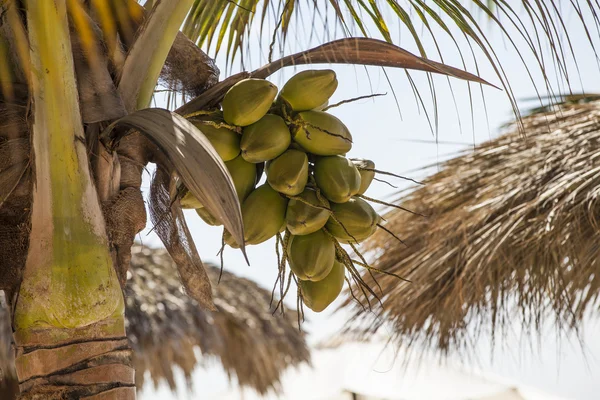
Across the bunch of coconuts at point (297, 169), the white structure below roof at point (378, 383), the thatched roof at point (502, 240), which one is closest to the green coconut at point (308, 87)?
the bunch of coconuts at point (297, 169)

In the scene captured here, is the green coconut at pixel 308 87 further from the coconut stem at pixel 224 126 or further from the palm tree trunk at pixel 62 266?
the palm tree trunk at pixel 62 266

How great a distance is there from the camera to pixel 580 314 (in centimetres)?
430

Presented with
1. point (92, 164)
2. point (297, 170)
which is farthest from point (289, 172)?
point (92, 164)

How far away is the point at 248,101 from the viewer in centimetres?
110

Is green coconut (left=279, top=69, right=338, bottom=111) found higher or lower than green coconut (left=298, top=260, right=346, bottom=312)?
higher

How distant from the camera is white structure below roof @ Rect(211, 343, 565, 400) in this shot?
24.8 ft

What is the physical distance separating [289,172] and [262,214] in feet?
0.26

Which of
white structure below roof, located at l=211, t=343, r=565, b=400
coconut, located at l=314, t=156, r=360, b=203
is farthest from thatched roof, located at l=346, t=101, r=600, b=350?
white structure below roof, located at l=211, t=343, r=565, b=400

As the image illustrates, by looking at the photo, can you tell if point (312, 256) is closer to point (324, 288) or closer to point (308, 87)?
point (324, 288)

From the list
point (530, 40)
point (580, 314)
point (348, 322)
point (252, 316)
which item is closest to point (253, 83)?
point (530, 40)

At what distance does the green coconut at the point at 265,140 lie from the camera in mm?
1099

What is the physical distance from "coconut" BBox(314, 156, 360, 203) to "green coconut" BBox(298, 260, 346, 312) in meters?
0.12

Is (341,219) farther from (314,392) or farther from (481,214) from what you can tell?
(314,392)

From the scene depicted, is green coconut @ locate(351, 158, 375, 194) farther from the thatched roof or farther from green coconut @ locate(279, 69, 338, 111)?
the thatched roof
